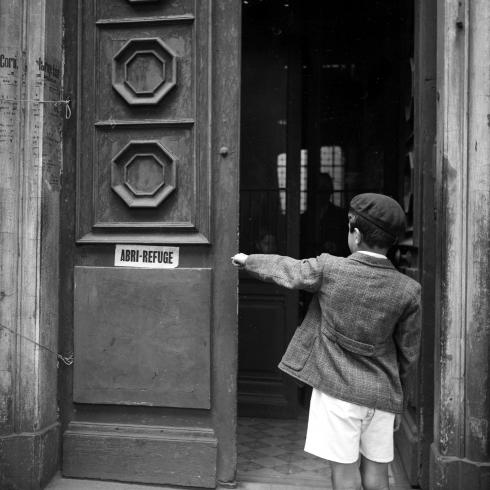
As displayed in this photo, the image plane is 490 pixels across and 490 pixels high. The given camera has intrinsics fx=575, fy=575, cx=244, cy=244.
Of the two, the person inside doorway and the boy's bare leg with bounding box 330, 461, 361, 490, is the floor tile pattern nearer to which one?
the boy's bare leg with bounding box 330, 461, 361, 490

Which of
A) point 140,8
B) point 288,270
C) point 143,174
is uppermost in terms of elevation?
point 140,8

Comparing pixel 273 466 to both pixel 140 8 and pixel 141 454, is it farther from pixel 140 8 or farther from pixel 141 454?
pixel 140 8

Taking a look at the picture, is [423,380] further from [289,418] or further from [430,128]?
[289,418]

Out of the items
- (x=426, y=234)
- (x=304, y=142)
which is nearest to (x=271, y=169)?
(x=304, y=142)

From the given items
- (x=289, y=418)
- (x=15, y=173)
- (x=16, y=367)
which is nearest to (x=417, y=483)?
(x=289, y=418)

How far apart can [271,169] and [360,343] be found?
2769 mm

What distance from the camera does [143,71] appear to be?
3.40m

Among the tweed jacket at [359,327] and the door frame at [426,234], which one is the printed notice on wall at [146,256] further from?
the door frame at [426,234]

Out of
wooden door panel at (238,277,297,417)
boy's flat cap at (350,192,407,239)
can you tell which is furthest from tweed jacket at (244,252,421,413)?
wooden door panel at (238,277,297,417)

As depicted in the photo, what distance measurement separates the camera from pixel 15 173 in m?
3.27

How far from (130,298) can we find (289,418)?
2.06 meters

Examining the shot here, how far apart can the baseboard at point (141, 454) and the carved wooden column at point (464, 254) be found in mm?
1255

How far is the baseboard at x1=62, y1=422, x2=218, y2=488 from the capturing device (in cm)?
326

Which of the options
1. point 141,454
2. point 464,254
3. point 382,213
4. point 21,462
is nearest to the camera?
point 382,213
